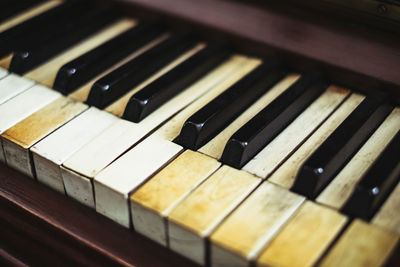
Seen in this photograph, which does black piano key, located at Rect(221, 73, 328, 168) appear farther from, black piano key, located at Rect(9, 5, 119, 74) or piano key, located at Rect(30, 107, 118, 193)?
black piano key, located at Rect(9, 5, 119, 74)

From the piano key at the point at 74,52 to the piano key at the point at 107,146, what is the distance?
1.00 ft

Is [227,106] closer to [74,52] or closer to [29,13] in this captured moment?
[74,52]

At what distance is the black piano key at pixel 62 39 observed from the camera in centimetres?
142

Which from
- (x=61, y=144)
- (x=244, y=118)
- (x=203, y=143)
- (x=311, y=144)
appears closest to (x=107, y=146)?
(x=61, y=144)

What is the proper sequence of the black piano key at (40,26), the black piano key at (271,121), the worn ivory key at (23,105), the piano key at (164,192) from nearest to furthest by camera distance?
the piano key at (164,192)
the black piano key at (271,121)
the worn ivory key at (23,105)
the black piano key at (40,26)

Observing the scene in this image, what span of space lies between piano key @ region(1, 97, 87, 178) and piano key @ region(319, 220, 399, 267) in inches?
26.1

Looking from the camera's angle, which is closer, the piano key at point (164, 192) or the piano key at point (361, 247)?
the piano key at point (361, 247)

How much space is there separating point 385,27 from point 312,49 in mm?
181

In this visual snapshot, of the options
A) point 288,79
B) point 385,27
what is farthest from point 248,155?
point 385,27

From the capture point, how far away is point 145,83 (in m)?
1.38

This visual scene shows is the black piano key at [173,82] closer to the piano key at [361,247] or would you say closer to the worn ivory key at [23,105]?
the worn ivory key at [23,105]

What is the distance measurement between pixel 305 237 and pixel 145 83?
65 centimetres

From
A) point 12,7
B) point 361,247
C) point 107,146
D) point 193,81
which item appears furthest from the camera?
point 12,7

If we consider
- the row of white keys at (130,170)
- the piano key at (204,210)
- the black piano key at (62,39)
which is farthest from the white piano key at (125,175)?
the black piano key at (62,39)
